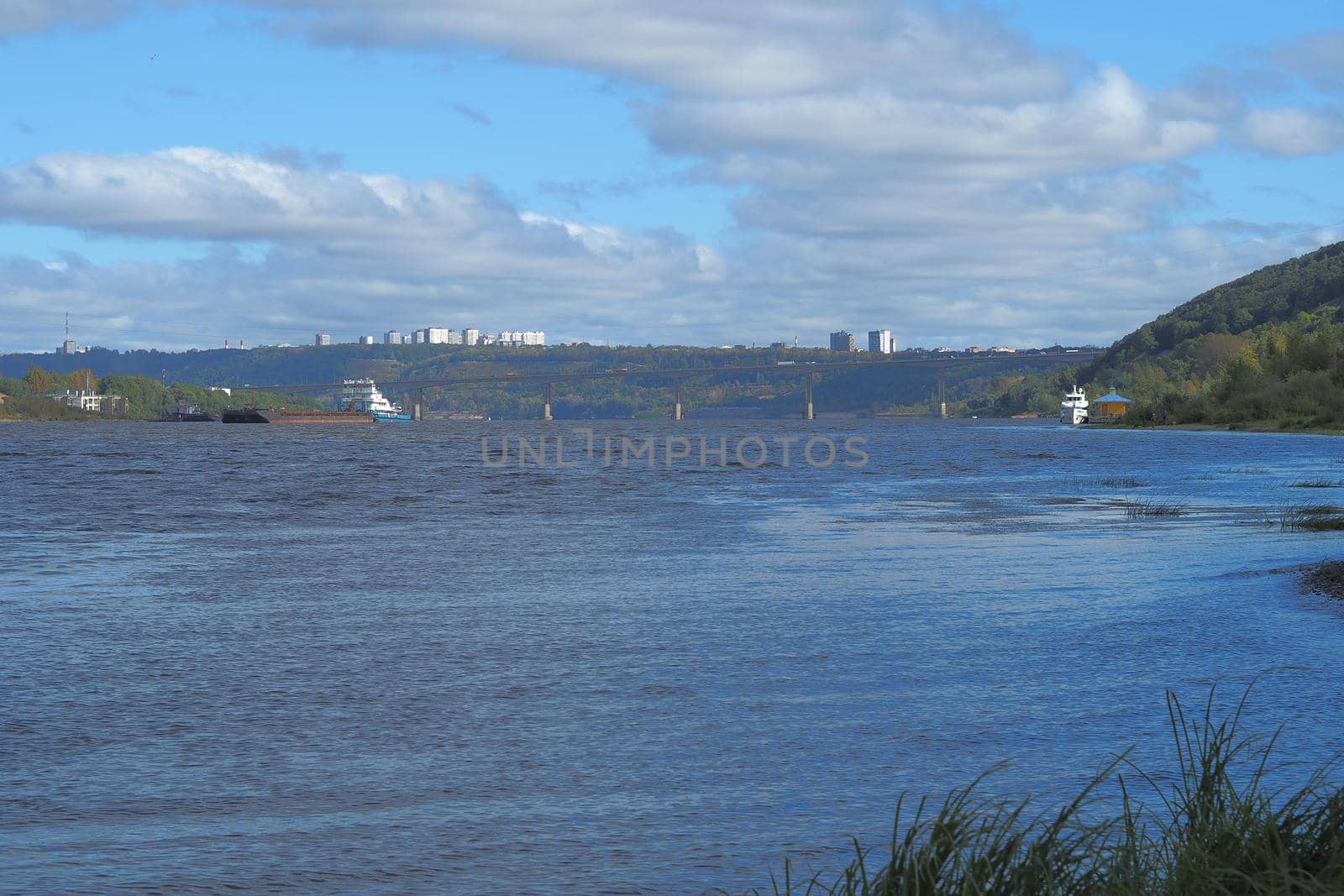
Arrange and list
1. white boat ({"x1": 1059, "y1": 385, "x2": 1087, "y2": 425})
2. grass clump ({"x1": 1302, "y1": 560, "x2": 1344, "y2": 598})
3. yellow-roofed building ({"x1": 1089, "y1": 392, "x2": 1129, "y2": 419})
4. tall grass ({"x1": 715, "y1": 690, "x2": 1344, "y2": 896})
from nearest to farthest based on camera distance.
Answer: tall grass ({"x1": 715, "y1": 690, "x2": 1344, "y2": 896})
grass clump ({"x1": 1302, "y1": 560, "x2": 1344, "y2": 598})
yellow-roofed building ({"x1": 1089, "y1": 392, "x2": 1129, "y2": 419})
white boat ({"x1": 1059, "y1": 385, "x2": 1087, "y2": 425})

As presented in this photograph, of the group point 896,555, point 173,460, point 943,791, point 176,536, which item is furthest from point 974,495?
point 173,460

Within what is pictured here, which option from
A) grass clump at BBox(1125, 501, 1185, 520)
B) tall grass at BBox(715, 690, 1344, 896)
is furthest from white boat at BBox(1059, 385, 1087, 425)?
tall grass at BBox(715, 690, 1344, 896)

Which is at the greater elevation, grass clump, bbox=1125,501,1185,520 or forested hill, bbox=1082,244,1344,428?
forested hill, bbox=1082,244,1344,428

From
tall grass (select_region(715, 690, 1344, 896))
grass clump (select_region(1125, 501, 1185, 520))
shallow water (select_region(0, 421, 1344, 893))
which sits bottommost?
shallow water (select_region(0, 421, 1344, 893))

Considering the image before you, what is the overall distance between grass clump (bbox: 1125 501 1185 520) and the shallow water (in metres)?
1.80

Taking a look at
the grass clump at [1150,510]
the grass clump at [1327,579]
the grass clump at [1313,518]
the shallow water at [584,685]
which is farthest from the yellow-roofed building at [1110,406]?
the grass clump at [1327,579]

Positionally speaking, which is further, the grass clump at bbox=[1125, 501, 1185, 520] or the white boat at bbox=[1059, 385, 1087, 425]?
the white boat at bbox=[1059, 385, 1087, 425]

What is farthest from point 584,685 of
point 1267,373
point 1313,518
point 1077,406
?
point 1077,406

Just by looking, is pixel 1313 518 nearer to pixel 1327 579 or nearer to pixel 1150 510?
pixel 1150 510

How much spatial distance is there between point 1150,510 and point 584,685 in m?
21.7

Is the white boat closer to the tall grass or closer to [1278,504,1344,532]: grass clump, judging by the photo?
[1278,504,1344,532]: grass clump

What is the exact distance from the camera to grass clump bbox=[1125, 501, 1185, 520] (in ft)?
96.9

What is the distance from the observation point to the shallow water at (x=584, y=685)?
757 cm

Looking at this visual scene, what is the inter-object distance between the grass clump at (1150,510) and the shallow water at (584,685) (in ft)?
5.90
